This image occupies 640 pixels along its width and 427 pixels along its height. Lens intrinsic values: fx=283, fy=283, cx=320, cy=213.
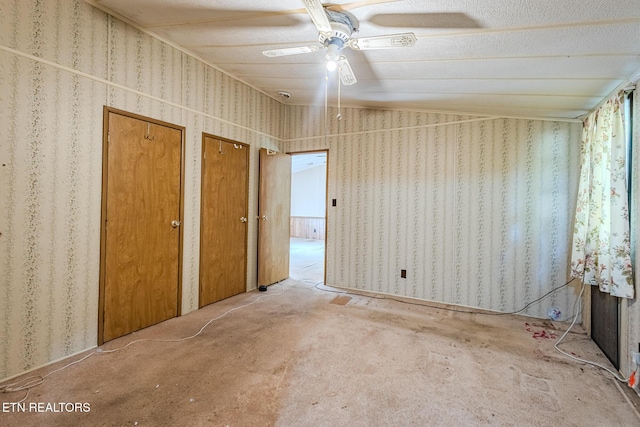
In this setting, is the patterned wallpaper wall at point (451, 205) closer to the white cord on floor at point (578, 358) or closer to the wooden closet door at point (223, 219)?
the white cord on floor at point (578, 358)

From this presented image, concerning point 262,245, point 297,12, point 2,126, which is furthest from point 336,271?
point 2,126

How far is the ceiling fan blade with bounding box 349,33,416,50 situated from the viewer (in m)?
1.58

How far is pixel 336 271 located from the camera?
13.8 ft

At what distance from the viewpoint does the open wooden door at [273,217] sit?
3.99 meters

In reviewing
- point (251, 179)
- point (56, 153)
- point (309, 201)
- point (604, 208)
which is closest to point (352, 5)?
point (56, 153)

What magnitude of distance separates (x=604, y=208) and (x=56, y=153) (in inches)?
168

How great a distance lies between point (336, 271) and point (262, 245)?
1151mm

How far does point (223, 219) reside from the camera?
11.4 ft

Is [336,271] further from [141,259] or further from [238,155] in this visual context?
[141,259]

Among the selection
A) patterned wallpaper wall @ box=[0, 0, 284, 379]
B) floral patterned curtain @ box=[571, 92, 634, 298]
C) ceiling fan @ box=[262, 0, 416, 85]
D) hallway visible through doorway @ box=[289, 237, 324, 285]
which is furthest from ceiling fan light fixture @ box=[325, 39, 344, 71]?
hallway visible through doorway @ box=[289, 237, 324, 285]

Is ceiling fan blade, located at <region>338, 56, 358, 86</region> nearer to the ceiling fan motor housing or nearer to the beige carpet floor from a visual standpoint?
the ceiling fan motor housing

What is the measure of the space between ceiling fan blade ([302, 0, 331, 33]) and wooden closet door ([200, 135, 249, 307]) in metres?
2.08

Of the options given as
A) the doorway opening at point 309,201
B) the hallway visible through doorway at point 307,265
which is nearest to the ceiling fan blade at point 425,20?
Answer: the hallway visible through doorway at point 307,265

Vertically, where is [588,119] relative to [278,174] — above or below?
above
